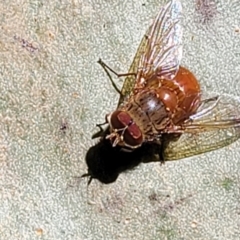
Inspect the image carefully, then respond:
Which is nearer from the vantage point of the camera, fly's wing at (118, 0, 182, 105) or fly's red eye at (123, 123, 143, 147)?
fly's red eye at (123, 123, 143, 147)

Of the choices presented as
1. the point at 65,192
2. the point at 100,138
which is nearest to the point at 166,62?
the point at 100,138

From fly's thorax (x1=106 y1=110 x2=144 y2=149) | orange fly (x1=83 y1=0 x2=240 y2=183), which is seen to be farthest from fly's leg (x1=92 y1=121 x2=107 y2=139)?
fly's thorax (x1=106 y1=110 x2=144 y2=149)

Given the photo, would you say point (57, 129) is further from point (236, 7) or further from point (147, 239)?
point (236, 7)

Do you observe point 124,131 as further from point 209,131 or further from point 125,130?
point 209,131

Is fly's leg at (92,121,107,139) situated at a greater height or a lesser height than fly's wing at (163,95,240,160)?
lesser

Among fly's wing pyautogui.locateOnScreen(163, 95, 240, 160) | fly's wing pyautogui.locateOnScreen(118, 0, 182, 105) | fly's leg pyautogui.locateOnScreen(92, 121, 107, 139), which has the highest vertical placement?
fly's wing pyautogui.locateOnScreen(118, 0, 182, 105)

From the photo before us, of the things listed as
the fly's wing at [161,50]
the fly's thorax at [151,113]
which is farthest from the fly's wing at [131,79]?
the fly's thorax at [151,113]

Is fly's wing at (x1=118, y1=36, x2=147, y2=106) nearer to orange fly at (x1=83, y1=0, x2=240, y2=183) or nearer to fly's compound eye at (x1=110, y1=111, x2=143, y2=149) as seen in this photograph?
orange fly at (x1=83, y1=0, x2=240, y2=183)

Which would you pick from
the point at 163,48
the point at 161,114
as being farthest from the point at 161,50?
the point at 161,114
